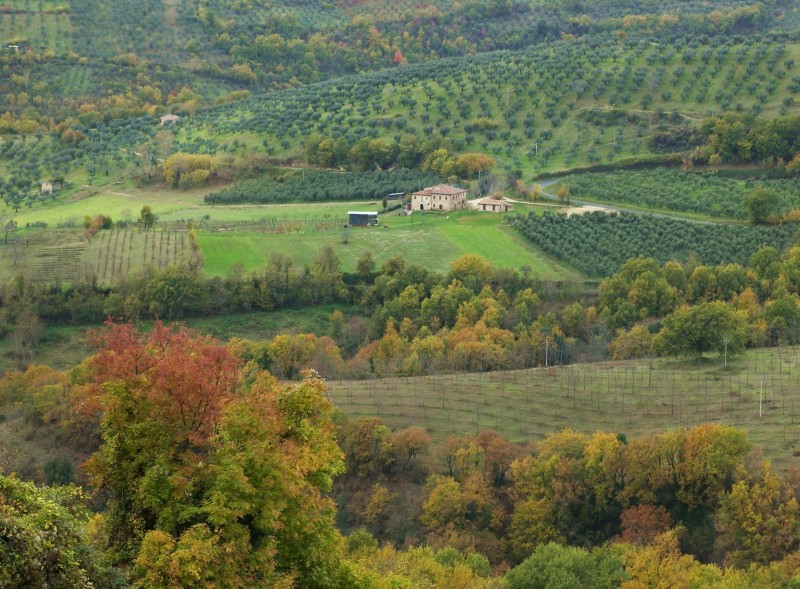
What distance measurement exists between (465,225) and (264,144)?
33528 millimetres

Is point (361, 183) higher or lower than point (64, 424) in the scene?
higher

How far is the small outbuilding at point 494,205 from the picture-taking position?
9675cm

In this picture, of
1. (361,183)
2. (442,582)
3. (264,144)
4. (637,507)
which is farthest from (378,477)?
(264,144)

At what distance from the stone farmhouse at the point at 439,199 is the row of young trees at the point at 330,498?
137 feet

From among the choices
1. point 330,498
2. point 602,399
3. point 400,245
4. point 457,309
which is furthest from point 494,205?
point 330,498

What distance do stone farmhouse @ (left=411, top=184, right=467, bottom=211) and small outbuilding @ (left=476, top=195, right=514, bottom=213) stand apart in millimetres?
1649

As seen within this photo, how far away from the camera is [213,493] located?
68.9 ft

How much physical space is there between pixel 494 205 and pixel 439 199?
456 centimetres

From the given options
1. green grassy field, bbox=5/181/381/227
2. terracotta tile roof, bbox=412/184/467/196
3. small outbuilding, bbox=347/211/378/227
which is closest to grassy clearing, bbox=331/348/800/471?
small outbuilding, bbox=347/211/378/227

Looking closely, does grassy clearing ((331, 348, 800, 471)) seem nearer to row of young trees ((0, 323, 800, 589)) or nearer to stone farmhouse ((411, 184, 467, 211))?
row of young trees ((0, 323, 800, 589))

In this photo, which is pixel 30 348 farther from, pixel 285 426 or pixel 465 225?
pixel 285 426

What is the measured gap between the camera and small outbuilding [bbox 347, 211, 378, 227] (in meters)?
93.3

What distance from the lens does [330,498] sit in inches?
1102

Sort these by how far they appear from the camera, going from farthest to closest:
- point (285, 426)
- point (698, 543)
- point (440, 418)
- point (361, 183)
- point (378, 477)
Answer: point (361, 183)
point (440, 418)
point (378, 477)
point (698, 543)
point (285, 426)
